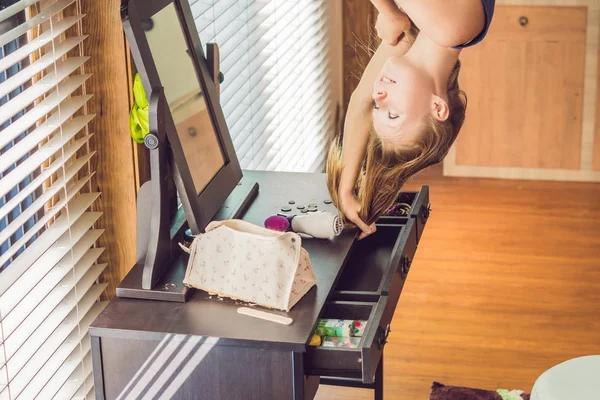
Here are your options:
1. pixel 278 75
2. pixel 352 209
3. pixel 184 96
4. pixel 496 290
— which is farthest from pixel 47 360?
pixel 496 290

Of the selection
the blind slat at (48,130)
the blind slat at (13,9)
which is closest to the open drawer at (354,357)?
the blind slat at (48,130)

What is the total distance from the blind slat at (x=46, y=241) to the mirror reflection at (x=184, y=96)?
24 centimetres

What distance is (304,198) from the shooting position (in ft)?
7.02

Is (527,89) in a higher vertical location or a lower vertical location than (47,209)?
lower

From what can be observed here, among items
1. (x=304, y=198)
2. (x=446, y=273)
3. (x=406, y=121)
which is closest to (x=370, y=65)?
(x=406, y=121)

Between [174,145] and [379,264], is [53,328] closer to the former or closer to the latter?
[174,145]

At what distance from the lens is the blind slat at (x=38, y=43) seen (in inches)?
63.4

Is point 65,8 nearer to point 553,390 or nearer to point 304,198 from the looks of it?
point 304,198

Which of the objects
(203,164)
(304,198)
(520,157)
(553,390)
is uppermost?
(203,164)

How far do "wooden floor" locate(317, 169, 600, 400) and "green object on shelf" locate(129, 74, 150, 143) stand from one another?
1.08 metres

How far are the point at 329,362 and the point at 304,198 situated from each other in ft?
2.13

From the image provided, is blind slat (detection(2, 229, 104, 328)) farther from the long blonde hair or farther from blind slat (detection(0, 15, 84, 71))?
the long blonde hair

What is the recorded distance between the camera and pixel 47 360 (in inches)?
71.6

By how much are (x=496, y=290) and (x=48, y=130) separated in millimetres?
1961
